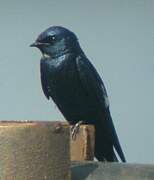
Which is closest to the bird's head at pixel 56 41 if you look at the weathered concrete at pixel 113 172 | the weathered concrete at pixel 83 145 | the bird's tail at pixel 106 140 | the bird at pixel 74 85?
the bird at pixel 74 85

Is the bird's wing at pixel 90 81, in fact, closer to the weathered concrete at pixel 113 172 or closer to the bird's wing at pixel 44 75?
the bird's wing at pixel 44 75

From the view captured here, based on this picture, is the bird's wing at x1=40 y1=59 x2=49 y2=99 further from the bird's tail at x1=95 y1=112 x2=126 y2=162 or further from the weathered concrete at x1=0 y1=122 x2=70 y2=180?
the weathered concrete at x1=0 y1=122 x2=70 y2=180

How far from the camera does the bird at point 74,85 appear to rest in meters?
1.73

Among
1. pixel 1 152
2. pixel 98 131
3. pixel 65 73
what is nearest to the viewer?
pixel 1 152

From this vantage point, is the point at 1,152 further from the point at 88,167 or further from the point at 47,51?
the point at 47,51

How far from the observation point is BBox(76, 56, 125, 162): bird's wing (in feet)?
5.75

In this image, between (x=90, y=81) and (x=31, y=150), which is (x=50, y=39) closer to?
(x=90, y=81)

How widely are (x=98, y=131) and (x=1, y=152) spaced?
1376 mm

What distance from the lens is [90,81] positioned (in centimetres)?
179

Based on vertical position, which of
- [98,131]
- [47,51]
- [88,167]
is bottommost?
[98,131]

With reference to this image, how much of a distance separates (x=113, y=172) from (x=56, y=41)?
1.17 meters

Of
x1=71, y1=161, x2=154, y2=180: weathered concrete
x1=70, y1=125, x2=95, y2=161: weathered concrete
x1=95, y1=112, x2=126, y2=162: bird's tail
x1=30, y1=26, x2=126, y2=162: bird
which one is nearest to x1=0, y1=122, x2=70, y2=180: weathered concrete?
x1=71, y1=161, x2=154, y2=180: weathered concrete

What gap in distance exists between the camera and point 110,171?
0.58 m

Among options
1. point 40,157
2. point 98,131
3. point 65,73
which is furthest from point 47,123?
point 98,131
